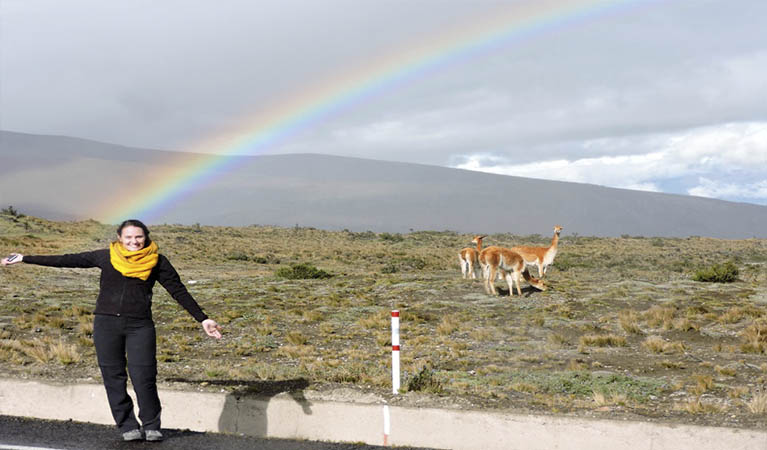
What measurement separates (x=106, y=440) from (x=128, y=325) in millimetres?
1240

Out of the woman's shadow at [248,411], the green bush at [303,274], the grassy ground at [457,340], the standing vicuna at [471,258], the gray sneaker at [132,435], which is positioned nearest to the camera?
the gray sneaker at [132,435]

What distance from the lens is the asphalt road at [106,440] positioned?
7082 mm

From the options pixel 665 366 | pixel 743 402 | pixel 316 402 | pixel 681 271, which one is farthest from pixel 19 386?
Result: pixel 681 271

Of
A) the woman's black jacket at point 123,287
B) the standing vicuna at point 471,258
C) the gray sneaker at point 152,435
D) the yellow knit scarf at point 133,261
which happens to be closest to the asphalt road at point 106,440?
the gray sneaker at point 152,435

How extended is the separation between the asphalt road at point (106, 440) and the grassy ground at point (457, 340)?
4.00 feet

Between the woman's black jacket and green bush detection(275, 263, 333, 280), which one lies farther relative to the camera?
green bush detection(275, 263, 333, 280)

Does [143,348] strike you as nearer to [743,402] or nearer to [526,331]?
[743,402]

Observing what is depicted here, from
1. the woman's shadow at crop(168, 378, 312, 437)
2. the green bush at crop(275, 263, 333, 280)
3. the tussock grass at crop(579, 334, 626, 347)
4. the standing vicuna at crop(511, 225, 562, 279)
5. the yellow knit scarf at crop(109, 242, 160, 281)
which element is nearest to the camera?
the yellow knit scarf at crop(109, 242, 160, 281)

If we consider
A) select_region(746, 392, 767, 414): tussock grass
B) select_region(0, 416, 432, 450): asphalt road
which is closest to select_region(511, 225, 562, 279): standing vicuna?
select_region(746, 392, 767, 414): tussock grass

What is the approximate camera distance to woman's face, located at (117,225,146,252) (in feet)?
22.8

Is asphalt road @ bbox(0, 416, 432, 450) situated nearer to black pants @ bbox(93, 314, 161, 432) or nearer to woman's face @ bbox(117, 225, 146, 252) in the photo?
black pants @ bbox(93, 314, 161, 432)

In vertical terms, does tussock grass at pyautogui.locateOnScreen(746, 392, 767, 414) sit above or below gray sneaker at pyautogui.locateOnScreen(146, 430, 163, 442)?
below

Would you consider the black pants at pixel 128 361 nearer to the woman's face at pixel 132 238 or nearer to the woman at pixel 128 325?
the woman at pixel 128 325

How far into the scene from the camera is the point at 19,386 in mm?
8555
